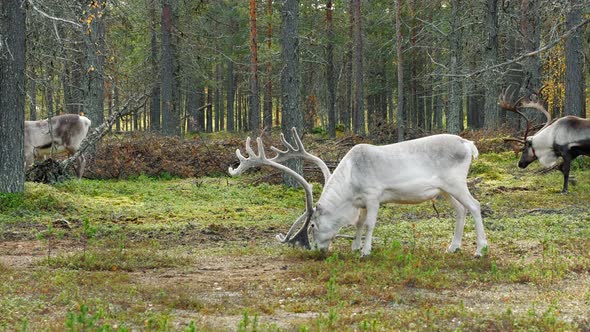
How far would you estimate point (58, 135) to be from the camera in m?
17.1

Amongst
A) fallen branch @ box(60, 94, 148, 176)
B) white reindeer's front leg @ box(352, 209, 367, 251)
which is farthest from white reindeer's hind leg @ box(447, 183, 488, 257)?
fallen branch @ box(60, 94, 148, 176)

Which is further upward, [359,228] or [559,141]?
[559,141]

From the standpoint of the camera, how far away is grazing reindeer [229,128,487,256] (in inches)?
360

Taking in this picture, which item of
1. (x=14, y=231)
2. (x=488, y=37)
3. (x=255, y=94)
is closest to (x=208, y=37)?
(x=255, y=94)

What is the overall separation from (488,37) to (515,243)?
16024mm

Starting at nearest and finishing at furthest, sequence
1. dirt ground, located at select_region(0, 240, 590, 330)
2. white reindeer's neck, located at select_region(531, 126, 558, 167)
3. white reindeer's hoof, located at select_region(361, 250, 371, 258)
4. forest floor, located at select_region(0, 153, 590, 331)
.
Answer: forest floor, located at select_region(0, 153, 590, 331)
dirt ground, located at select_region(0, 240, 590, 330)
white reindeer's hoof, located at select_region(361, 250, 371, 258)
white reindeer's neck, located at select_region(531, 126, 558, 167)

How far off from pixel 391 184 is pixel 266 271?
1.97 metres

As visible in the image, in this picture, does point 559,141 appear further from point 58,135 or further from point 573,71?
point 58,135

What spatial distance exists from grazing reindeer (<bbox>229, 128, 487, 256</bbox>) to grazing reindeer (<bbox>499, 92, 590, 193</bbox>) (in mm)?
7405

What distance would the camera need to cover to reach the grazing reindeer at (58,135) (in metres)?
16.9

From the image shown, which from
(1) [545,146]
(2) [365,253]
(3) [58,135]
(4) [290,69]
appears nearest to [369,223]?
(2) [365,253]

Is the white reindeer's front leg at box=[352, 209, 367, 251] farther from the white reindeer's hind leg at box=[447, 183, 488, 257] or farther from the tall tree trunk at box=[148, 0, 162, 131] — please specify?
the tall tree trunk at box=[148, 0, 162, 131]

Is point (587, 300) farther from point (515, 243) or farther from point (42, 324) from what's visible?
point (42, 324)

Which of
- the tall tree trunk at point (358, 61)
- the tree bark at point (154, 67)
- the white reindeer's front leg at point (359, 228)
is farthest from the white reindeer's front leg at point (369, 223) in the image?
the tall tree trunk at point (358, 61)
